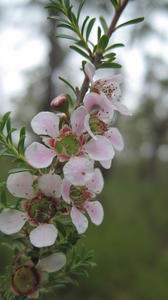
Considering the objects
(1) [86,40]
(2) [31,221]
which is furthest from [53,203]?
(1) [86,40]

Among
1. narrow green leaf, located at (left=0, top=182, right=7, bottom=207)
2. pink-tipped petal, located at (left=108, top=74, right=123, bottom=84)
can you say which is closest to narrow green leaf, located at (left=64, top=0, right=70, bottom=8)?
pink-tipped petal, located at (left=108, top=74, right=123, bottom=84)

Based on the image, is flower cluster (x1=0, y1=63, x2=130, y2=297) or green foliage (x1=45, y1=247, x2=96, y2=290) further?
green foliage (x1=45, y1=247, x2=96, y2=290)

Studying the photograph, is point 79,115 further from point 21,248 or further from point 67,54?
point 67,54

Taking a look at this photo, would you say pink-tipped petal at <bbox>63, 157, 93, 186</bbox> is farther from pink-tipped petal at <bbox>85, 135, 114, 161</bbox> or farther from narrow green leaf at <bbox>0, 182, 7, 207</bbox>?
narrow green leaf at <bbox>0, 182, 7, 207</bbox>

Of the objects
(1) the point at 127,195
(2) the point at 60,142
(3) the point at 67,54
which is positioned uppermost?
(2) the point at 60,142

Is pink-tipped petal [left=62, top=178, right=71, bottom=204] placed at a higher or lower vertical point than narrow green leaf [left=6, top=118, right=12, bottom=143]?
lower

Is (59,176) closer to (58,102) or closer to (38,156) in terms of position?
(38,156)

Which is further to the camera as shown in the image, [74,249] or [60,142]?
[74,249]
